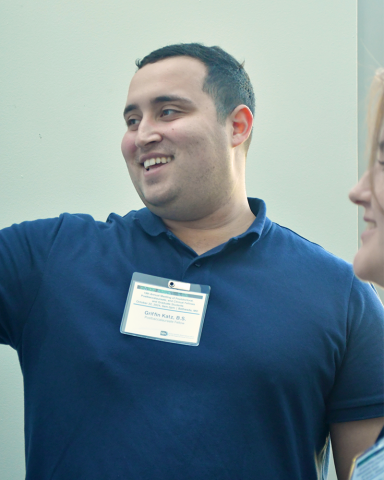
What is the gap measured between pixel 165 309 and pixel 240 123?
0.64 m

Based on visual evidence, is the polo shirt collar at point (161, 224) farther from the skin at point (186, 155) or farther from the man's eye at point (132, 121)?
the man's eye at point (132, 121)

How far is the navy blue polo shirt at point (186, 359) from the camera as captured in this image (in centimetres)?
97

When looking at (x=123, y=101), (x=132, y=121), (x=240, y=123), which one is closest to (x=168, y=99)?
(x=132, y=121)

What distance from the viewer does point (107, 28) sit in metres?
1.71

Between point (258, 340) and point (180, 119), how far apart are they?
629mm

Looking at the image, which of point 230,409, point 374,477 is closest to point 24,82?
point 230,409

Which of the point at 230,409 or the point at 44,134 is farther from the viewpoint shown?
the point at 44,134

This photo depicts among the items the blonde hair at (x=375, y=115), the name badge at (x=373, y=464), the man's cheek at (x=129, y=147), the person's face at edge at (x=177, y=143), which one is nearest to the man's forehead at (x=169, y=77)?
the person's face at edge at (x=177, y=143)

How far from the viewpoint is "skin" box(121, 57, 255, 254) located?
4.03 feet

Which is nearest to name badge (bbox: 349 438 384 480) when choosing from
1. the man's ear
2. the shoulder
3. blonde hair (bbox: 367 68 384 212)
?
blonde hair (bbox: 367 68 384 212)

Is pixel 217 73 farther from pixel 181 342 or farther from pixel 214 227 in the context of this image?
pixel 181 342

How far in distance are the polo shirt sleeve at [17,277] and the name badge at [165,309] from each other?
237mm

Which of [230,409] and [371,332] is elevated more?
[371,332]

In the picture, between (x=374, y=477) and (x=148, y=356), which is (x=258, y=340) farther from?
(x=374, y=477)
